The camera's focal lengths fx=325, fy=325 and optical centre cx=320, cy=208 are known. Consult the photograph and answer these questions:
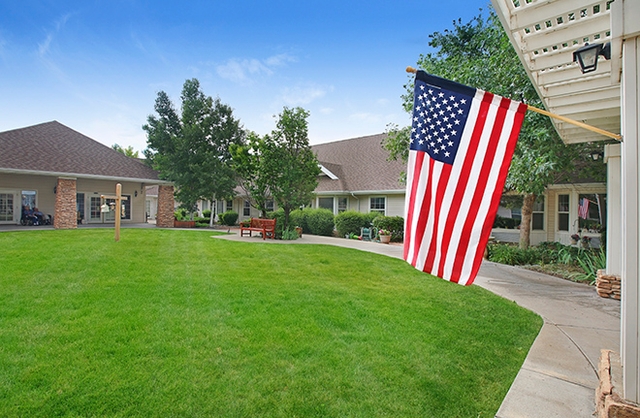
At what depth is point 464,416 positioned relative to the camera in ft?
8.91

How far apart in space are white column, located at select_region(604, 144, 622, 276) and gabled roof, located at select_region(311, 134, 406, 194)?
10.4m

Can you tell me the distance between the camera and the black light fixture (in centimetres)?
281

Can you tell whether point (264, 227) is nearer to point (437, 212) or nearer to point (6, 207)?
point (437, 212)

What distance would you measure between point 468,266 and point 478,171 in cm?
82

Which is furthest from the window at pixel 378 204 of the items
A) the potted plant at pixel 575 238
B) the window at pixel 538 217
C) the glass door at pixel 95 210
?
the glass door at pixel 95 210

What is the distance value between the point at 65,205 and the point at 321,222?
13.8 metres

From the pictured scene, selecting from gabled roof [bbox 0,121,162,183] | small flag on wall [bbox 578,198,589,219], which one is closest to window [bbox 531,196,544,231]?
small flag on wall [bbox 578,198,589,219]

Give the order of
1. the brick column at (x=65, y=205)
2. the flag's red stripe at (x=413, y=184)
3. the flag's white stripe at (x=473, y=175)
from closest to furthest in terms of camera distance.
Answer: the flag's white stripe at (x=473, y=175) → the flag's red stripe at (x=413, y=184) → the brick column at (x=65, y=205)

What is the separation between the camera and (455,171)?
2.85m

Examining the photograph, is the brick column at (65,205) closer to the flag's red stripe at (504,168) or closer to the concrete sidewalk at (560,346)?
the concrete sidewalk at (560,346)

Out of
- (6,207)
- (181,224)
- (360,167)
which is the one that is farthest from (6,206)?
(360,167)

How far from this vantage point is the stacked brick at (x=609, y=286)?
6328 mm

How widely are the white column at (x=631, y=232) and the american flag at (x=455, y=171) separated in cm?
64

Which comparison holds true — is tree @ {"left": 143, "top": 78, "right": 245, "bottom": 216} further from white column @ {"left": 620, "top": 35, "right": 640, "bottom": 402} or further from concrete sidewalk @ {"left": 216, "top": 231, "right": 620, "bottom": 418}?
white column @ {"left": 620, "top": 35, "right": 640, "bottom": 402}
